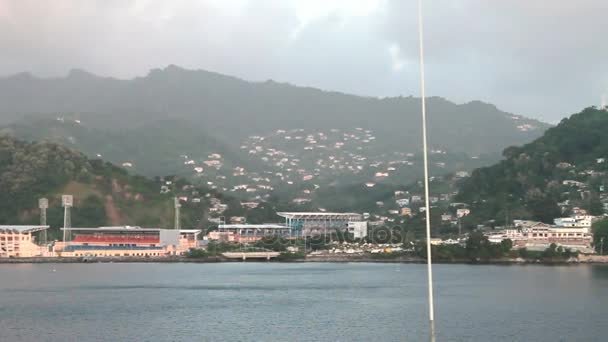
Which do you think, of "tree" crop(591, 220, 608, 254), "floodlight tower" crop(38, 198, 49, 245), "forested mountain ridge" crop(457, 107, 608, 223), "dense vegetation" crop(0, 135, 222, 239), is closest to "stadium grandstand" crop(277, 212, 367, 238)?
"dense vegetation" crop(0, 135, 222, 239)

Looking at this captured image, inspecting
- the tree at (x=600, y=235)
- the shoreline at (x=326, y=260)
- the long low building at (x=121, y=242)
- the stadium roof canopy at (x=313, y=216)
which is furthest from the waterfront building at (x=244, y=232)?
the tree at (x=600, y=235)

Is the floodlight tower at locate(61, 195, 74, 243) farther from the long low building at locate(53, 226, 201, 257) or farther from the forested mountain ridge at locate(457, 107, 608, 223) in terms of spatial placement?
the forested mountain ridge at locate(457, 107, 608, 223)

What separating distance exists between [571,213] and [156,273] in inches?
2917

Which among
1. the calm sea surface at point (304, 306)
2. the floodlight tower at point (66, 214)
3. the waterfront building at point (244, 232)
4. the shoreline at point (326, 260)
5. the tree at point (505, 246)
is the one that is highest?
the floodlight tower at point (66, 214)

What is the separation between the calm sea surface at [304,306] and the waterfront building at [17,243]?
37889 mm

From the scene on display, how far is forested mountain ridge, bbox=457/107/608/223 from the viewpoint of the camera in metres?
146

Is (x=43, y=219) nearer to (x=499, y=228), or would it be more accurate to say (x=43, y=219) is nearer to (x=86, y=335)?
(x=499, y=228)

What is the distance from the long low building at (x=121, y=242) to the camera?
5507 inches

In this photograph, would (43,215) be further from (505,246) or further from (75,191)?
(505,246)

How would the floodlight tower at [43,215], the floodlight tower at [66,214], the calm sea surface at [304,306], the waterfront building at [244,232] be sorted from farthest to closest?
the waterfront building at [244,232], the floodlight tower at [43,215], the floodlight tower at [66,214], the calm sea surface at [304,306]

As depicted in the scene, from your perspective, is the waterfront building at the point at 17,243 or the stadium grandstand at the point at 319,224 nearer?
the waterfront building at the point at 17,243

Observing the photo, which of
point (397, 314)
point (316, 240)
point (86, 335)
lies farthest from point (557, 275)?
point (316, 240)

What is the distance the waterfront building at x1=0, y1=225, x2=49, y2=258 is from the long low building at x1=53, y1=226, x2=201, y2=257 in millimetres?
4566

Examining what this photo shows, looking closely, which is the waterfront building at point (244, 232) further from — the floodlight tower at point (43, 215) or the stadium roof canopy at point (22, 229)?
the stadium roof canopy at point (22, 229)
